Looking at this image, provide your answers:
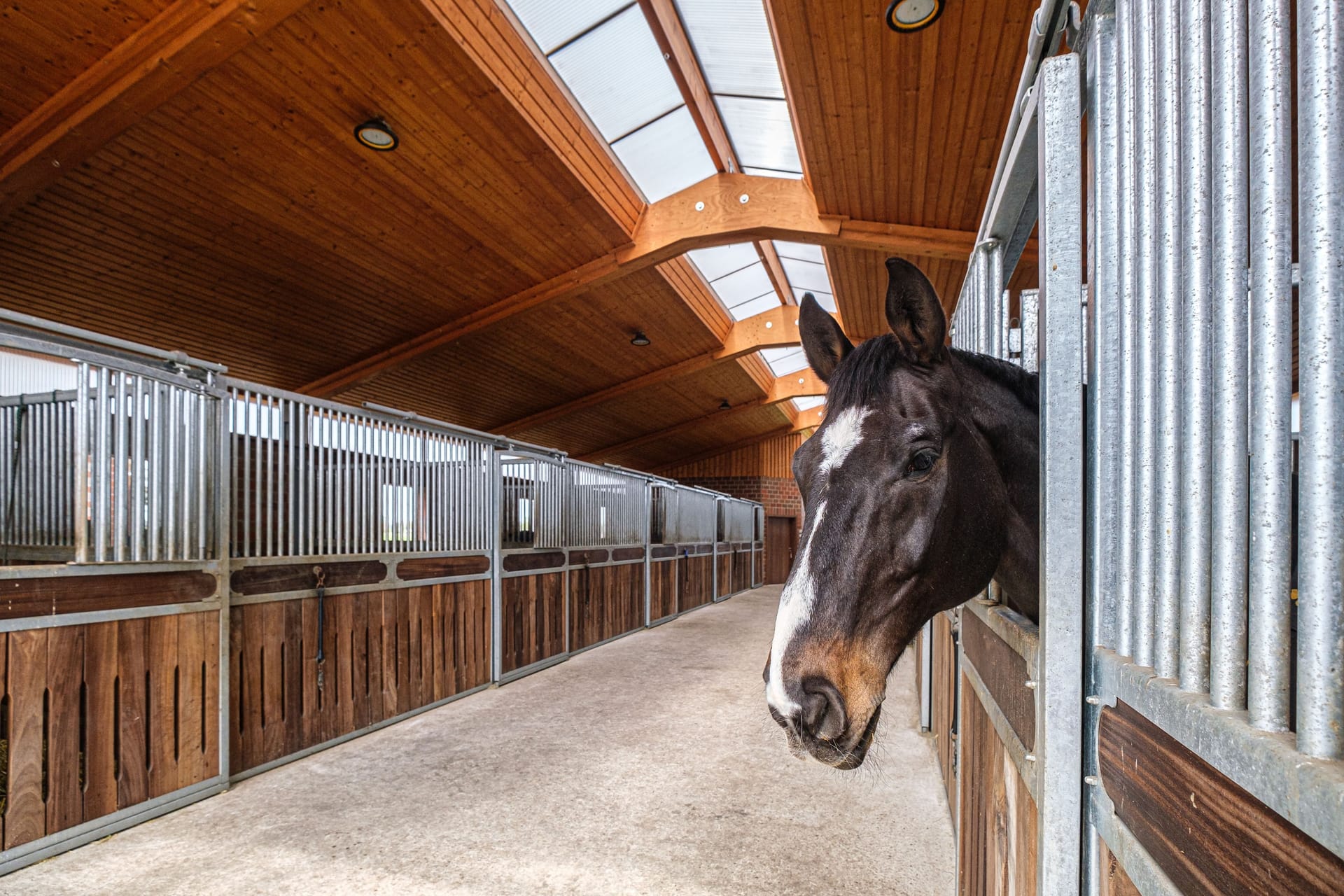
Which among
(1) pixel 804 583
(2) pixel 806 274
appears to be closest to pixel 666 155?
(2) pixel 806 274

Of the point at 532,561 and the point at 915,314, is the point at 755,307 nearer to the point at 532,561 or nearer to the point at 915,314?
the point at 532,561

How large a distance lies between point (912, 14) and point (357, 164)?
3.74 m

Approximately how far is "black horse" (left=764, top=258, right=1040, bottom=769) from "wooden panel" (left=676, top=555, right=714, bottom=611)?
818 centimetres

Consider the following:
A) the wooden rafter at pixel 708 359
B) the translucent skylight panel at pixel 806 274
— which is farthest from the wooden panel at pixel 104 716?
the wooden rafter at pixel 708 359

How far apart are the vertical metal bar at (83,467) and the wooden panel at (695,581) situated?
7166mm

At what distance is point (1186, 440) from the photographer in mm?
580

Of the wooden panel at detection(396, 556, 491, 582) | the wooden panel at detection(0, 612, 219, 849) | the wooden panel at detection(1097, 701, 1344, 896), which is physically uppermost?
the wooden panel at detection(1097, 701, 1344, 896)

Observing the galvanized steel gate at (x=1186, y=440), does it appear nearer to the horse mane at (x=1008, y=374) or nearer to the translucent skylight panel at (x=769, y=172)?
the horse mane at (x=1008, y=374)

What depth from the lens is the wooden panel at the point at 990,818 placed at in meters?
1.07

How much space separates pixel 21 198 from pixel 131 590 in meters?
3.47

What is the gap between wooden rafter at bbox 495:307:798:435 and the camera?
32.8 feet

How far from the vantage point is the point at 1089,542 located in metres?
0.81

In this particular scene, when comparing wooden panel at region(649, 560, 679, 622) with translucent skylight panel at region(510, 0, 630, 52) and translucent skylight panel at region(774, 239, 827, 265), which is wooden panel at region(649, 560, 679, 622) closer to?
translucent skylight panel at region(774, 239, 827, 265)

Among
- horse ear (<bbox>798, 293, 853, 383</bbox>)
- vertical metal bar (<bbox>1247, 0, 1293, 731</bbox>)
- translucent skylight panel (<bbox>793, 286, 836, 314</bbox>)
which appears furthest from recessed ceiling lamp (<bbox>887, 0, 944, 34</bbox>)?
translucent skylight panel (<bbox>793, 286, 836, 314</bbox>)
